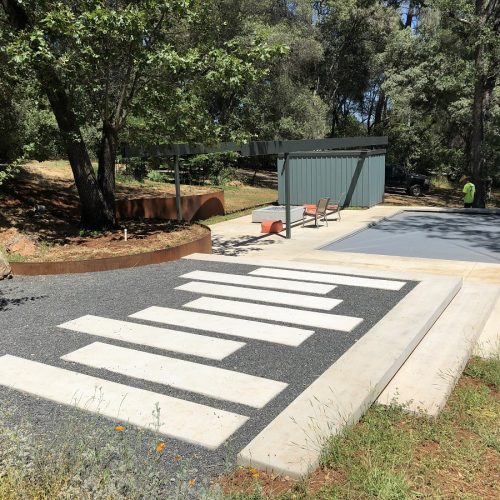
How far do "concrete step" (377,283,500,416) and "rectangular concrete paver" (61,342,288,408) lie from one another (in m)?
1.22

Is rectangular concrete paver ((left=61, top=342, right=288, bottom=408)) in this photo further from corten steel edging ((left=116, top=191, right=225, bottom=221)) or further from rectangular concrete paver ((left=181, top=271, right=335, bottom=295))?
corten steel edging ((left=116, top=191, right=225, bottom=221))

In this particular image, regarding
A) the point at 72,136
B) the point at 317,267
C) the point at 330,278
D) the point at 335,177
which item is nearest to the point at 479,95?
the point at 335,177

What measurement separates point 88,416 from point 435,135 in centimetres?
3730

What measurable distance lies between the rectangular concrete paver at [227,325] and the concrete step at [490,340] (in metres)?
2.07

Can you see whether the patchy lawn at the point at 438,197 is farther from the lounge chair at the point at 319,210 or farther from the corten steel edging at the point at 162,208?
the corten steel edging at the point at 162,208

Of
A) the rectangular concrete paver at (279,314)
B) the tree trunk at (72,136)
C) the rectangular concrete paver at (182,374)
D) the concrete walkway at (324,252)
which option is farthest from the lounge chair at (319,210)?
the rectangular concrete paver at (182,374)

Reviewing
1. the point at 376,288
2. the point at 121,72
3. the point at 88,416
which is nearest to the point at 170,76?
the point at 121,72

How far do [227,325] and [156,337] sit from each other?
98 cm

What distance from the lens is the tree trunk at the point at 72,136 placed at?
425 inches

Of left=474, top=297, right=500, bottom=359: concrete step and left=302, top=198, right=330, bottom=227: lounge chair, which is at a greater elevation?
left=302, top=198, right=330, bottom=227: lounge chair

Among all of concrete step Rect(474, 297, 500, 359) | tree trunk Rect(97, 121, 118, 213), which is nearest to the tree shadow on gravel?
tree trunk Rect(97, 121, 118, 213)

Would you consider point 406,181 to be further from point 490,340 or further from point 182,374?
point 182,374

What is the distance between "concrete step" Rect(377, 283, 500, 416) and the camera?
16.2ft

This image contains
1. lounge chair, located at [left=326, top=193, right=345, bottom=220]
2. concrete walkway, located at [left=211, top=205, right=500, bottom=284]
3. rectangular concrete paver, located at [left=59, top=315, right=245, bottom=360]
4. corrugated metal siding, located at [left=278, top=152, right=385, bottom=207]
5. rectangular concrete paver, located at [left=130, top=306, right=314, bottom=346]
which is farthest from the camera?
corrugated metal siding, located at [left=278, top=152, right=385, bottom=207]
